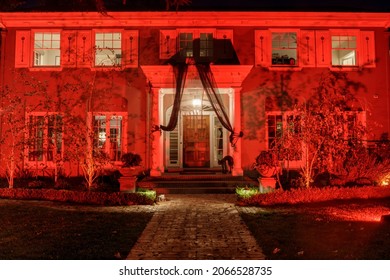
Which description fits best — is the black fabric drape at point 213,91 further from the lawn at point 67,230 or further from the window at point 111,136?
the lawn at point 67,230

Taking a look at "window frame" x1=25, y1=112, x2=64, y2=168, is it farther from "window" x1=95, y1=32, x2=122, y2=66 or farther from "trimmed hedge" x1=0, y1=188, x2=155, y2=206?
"window" x1=95, y1=32, x2=122, y2=66

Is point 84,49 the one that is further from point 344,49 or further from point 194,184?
point 344,49

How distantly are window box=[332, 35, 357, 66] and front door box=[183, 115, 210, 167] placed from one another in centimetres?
603

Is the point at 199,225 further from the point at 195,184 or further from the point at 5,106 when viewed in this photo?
the point at 5,106

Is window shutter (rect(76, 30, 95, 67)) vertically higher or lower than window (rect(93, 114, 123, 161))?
higher

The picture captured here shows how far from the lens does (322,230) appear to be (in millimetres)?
6574

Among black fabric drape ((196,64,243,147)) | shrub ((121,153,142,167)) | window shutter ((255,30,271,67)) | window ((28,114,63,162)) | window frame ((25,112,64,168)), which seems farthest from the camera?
window shutter ((255,30,271,67))

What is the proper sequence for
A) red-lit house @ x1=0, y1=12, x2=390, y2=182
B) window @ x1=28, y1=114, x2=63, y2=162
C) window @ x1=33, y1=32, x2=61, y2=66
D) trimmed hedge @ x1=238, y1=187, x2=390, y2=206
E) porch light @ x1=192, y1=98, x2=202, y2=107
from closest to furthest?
trimmed hedge @ x1=238, y1=187, x2=390, y2=206 < window @ x1=28, y1=114, x2=63, y2=162 < red-lit house @ x1=0, y1=12, x2=390, y2=182 < window @ x1=33, y1=32, x2=61, y2=66 < porch light @ x1=192, y1=98, x2=202, y2=107

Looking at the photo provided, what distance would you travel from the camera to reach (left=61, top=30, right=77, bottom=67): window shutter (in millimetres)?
14414

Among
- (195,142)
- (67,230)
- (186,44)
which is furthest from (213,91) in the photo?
(67,230)

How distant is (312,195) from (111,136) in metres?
8.19

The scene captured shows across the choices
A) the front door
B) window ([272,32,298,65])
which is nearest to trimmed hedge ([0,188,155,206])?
the front door

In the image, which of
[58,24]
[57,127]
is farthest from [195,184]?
[58,24]

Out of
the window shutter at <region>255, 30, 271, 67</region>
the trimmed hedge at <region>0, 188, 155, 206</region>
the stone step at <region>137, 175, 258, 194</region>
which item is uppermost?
the window shutter at <region>255, 30, 271, 67</region>
